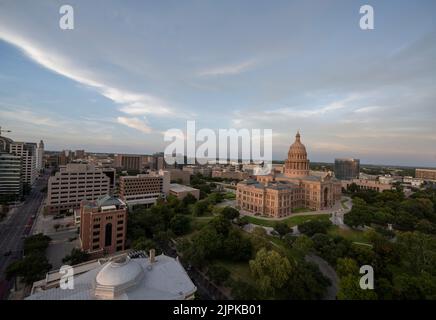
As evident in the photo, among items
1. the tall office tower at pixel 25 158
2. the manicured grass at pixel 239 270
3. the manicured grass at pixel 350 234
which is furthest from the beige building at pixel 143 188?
the manicured grass at pixel 350 234

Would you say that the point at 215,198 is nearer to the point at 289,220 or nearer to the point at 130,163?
the point at 289,220

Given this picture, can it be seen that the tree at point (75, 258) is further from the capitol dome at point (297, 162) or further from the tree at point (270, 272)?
the capitol dome at point (297, 162)

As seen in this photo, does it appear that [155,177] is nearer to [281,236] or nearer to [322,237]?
[281,236]

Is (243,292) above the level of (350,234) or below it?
above

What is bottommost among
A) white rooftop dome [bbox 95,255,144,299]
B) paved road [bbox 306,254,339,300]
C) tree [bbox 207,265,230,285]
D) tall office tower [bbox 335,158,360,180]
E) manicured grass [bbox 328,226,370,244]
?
paved road [bbox 306,254,339,300]

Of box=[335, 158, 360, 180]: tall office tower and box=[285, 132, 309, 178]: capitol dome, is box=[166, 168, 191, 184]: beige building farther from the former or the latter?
box=[335, 158, 360, 180]: tall office tower

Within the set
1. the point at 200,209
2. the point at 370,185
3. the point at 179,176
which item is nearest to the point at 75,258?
the point at 200,209

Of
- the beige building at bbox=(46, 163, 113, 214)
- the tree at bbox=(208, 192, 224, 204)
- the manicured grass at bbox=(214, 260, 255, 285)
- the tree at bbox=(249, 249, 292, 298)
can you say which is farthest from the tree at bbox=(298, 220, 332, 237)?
the beige building at bbox=(46, 163, 113, 214)

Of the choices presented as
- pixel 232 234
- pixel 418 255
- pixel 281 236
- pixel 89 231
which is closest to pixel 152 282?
pixel 232 234
